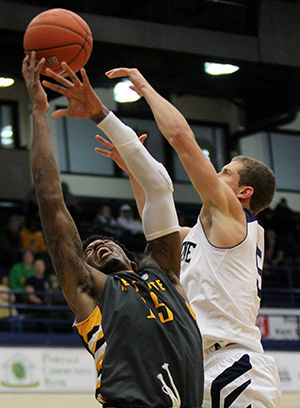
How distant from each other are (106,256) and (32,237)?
11.1m

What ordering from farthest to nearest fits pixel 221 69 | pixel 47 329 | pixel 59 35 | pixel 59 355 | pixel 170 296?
pixel 221 69, pixel 47 329, pixel 59 355, pixel 59 35, pixel 170 296

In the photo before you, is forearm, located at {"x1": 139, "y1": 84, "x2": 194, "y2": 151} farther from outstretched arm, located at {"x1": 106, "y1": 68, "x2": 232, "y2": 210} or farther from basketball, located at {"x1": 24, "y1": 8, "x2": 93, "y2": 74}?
basketball, located at {"x1": 24, "y1": 8, "x2": 93, "y2": 74}

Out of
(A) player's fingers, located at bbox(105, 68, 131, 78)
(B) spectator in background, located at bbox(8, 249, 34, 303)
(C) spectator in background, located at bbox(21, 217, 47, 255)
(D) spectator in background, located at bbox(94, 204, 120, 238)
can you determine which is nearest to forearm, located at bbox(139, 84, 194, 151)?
(A) player's fingers, located at bbox(105, 68, 131, 78)

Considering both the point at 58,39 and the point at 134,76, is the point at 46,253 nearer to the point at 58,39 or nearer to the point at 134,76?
the point at 58,39

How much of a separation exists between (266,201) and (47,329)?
890 centimetres

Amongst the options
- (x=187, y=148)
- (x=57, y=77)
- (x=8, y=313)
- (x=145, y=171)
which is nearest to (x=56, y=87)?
(x=57, y=77)

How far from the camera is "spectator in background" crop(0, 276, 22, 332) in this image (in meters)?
11.8

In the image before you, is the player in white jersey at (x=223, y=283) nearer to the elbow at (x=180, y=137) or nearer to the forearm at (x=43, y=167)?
the elbow at (x=180, y=137)

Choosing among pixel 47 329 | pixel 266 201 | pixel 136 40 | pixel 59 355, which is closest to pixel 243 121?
pixel 136 40

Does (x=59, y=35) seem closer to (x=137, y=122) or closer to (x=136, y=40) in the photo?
(x=136, y=40)

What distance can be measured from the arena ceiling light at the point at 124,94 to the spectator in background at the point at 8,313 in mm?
6769

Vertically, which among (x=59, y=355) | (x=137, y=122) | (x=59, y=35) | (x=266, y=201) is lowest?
(x=59, y=355)

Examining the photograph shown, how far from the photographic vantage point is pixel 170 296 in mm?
3426

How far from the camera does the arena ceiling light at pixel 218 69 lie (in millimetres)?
15403
